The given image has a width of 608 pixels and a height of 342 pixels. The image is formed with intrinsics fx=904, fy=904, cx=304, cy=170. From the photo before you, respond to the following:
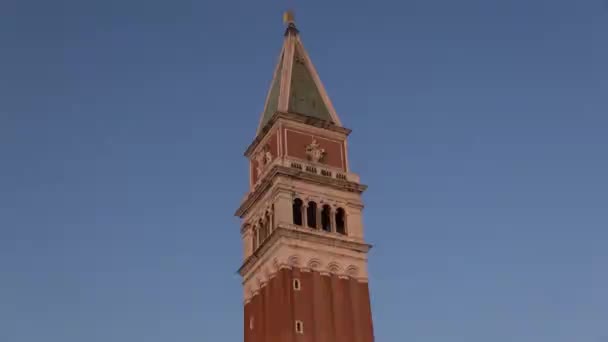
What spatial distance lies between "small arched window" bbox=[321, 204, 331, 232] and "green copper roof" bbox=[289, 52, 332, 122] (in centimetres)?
905

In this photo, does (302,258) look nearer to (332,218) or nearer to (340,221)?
(332,218)

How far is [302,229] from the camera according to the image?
66.8 meters

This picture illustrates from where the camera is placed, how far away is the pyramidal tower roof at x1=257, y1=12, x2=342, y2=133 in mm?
75312

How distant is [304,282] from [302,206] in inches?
252

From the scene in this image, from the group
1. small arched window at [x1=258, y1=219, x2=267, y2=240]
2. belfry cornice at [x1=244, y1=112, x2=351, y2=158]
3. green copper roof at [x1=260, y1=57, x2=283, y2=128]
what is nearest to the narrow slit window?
small arched window at [x1=258, y1=219, x2=267, y2=240]

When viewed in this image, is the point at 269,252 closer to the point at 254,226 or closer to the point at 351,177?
the point at 254,226

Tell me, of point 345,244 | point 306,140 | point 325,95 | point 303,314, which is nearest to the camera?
point 303,314

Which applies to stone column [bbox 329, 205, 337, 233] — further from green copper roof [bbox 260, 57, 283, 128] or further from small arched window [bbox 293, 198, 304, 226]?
green copper roof [bbox 260, 57, 283, 128]

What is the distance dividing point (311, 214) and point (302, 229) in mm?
2501

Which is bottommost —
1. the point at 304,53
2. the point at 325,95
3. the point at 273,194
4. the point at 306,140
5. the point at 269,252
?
the point at 269,252

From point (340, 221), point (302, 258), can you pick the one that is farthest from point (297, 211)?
point (302, 258)

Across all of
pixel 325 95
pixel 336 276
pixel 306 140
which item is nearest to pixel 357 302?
pixel 336 276

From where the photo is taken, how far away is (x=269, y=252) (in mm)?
67125

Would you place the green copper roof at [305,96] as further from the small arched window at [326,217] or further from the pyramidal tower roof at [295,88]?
the small arched window at [326,217]
